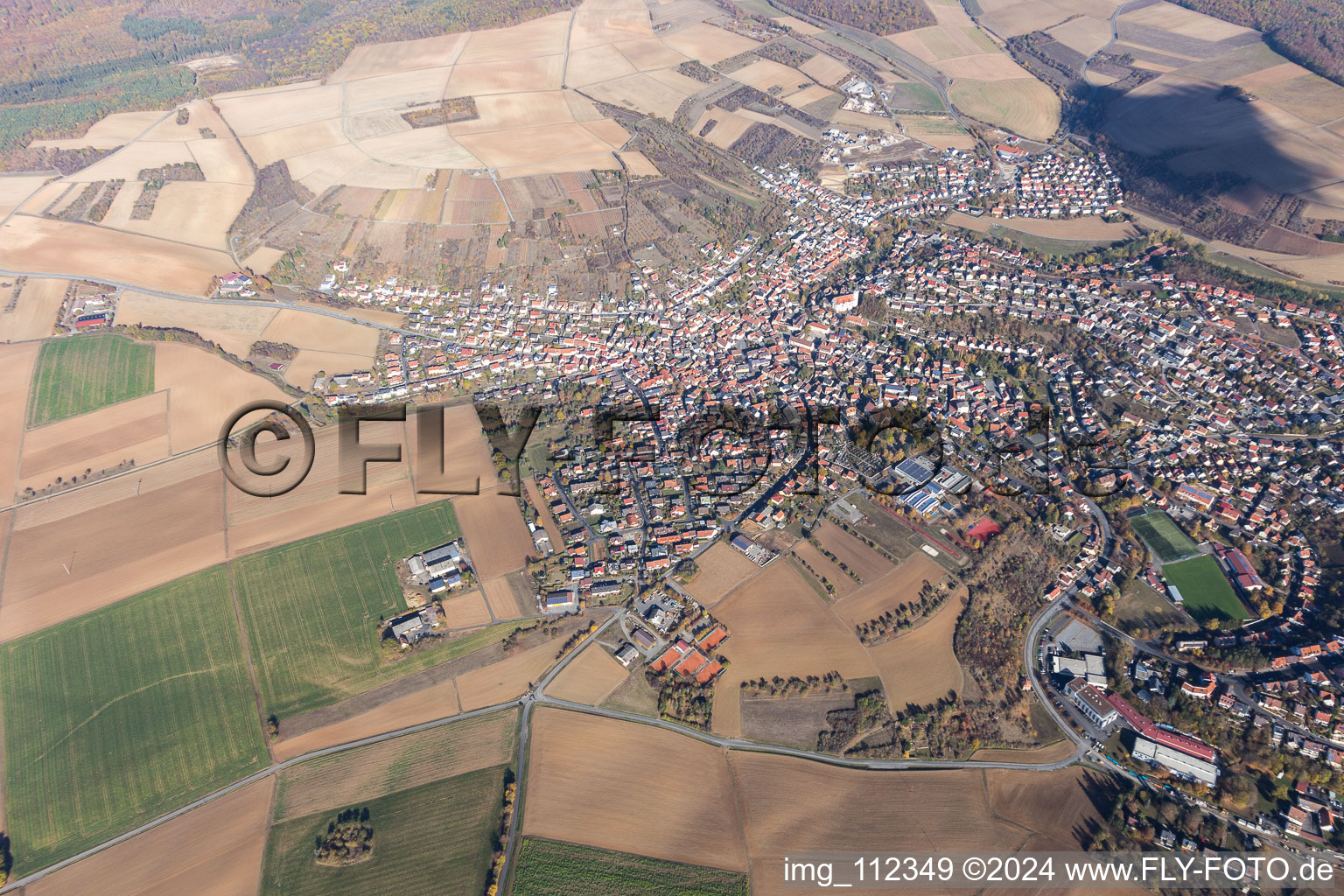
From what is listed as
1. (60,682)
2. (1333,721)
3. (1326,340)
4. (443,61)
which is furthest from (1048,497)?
(443,61)

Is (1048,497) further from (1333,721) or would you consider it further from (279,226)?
(279,226)

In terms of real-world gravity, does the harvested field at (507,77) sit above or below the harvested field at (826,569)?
above

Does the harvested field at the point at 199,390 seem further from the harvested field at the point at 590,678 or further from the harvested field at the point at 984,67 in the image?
the harvested field at the point at 984,67

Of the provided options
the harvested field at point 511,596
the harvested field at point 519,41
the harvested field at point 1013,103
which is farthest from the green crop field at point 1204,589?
the harvested field at point 519,41

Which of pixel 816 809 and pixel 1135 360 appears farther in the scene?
pixel 1135 360

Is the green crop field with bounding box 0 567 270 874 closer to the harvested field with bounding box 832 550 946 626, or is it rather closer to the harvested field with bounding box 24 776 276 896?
the harvested field with bounding box 24 776 276 896

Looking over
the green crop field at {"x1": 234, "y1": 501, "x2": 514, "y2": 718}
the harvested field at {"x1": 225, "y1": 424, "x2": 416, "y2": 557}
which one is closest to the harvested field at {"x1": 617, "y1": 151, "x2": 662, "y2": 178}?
the harvested field at {"x1": 225, "y1": 424, "x2": 416, "y2": 557}
